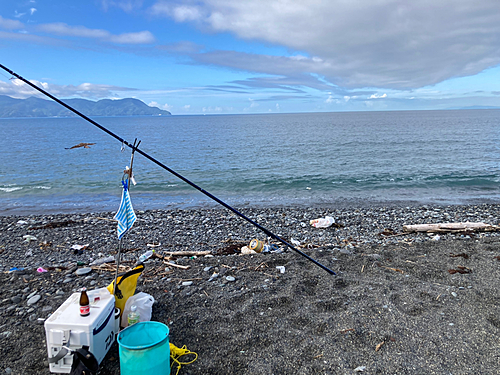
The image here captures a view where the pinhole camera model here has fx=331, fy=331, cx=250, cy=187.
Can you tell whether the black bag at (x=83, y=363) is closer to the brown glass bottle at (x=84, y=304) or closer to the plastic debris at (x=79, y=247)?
the brown glass bottle at (x=84, y=304)

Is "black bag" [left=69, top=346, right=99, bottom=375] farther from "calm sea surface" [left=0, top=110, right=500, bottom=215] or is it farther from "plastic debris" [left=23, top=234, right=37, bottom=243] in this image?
"calm sea surface" [left=0, top=110, right=500, bottom=215]

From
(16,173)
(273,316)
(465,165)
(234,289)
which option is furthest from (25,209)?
(465,165)

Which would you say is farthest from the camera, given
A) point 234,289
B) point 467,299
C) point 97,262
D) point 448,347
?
point 97,262

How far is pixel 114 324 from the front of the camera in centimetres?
438

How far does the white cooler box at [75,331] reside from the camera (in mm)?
3684

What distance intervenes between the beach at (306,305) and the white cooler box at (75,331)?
376mm

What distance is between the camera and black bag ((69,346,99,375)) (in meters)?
3.47

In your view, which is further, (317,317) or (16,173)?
(16,173)

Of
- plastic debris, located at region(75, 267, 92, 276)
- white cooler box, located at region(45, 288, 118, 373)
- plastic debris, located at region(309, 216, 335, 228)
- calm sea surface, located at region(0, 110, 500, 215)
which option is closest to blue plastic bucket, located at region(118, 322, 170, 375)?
white cooler box, located at region(45, 288, 118, 373)

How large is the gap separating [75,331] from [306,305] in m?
3.26

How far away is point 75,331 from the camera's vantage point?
12.2ft

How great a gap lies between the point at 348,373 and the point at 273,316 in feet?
4.61

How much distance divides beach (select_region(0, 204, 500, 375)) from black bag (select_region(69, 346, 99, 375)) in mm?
488

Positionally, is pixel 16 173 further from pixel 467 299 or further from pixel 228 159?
pixel 467 299
